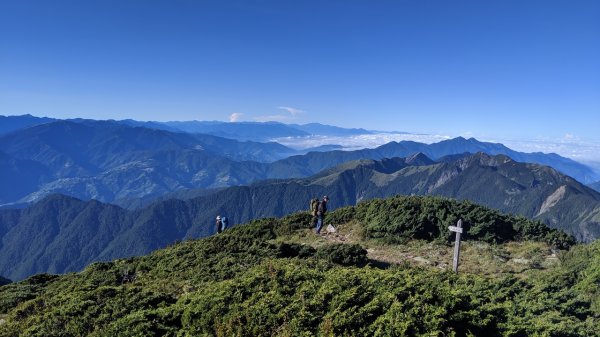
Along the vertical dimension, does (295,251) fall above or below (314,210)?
below

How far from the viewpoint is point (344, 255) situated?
792 inches

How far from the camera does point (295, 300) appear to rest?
10.9 meters

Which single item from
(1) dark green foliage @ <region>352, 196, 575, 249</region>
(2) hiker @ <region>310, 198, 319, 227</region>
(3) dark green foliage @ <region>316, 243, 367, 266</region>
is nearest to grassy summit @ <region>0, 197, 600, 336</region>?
(3) dark green foliage @ <region>316, 243, 367, 266</region>

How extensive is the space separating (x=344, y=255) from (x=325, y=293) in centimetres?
924

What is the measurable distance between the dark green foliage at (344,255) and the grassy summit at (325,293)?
7cm

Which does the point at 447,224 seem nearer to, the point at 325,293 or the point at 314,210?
the point at 314,210

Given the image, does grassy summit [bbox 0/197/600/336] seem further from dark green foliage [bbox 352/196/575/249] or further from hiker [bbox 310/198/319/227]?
hiker [bbox 310/198/319/227]

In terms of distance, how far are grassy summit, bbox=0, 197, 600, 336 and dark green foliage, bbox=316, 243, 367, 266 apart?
2.6 inches


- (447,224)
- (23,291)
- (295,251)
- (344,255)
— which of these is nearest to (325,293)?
(344,255)

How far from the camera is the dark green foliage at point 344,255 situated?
19828 millimetres

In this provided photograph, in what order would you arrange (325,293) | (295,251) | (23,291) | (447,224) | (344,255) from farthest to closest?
(447,224) < (295,251) < (344,255) < (23,291) < (325,293)

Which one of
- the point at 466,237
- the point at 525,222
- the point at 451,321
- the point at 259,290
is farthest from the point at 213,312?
the point at 525,222

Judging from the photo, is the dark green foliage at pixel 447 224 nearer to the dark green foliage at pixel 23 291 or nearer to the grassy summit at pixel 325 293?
the grassy summit at pixel 325 293

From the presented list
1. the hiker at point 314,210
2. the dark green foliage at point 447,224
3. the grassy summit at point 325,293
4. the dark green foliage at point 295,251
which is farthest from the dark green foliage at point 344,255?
the hiker at point 314,210
